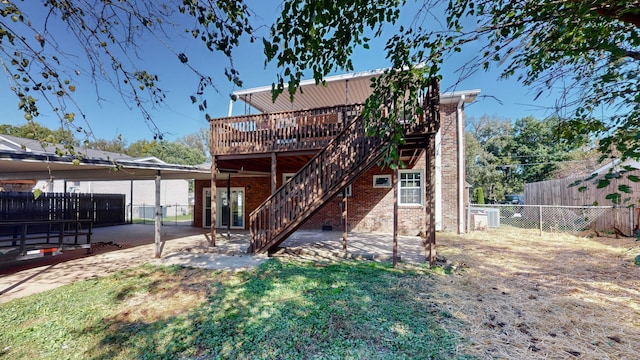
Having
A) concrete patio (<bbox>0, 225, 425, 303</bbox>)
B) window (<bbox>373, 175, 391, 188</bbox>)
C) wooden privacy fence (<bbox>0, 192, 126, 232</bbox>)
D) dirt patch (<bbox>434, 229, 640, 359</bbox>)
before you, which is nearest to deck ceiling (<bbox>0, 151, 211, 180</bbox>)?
wooden privacy fence (<bbox>0, 192, 126, 232</bbox>)

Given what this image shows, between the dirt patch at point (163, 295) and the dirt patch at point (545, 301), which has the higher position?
the dirt patch at point (545, 301)

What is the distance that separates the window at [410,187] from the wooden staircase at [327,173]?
3.76 meters

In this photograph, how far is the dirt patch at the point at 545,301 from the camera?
2705 mm

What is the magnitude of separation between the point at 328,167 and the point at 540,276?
4.72 m

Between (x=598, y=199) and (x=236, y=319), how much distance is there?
12.9m

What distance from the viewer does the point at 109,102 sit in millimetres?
2637

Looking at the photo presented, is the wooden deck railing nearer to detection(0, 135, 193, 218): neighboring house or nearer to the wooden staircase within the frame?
Answer: the wooden staircase

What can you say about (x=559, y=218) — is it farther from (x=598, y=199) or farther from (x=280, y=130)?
(x=280, y=130)

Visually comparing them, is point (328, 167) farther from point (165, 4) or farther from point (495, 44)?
point (165, 4)

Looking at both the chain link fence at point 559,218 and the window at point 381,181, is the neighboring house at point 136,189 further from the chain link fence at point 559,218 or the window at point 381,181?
the chain link fence at point 559,218

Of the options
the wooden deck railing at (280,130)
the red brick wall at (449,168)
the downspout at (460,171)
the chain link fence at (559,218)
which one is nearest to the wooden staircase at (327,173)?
the wooden deck railing at (280,130)

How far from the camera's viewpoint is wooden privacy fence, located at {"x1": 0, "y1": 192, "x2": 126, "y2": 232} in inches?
380

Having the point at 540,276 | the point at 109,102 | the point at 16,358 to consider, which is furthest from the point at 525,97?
the point at 16,358

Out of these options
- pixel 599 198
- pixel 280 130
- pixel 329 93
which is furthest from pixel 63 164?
pixel 599 198
